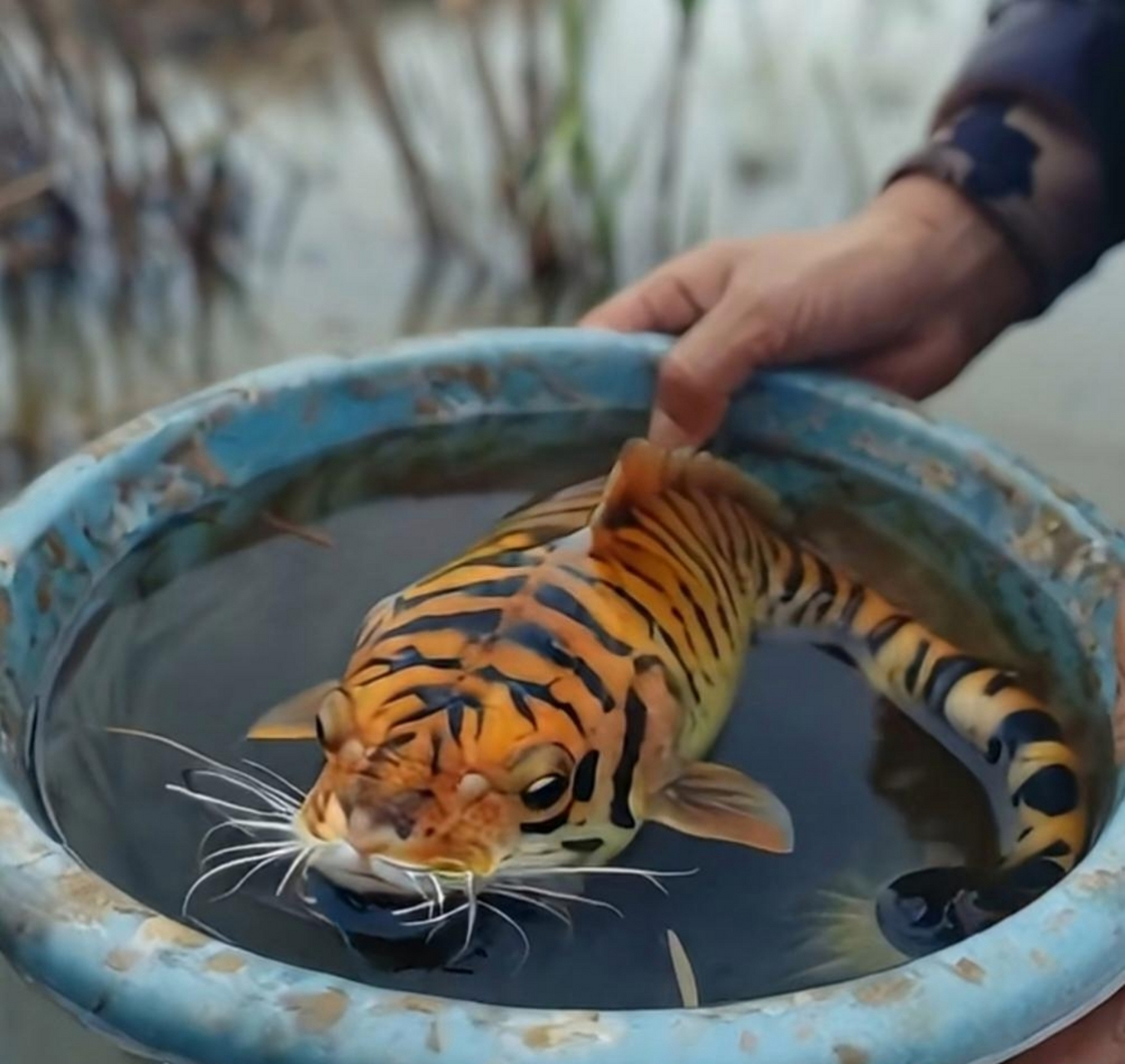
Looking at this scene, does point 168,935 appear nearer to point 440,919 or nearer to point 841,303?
point 440,919

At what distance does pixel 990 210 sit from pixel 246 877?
0.85 metres

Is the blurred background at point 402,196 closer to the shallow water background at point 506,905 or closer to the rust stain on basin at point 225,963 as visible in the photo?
the shallow water background at point 506,905

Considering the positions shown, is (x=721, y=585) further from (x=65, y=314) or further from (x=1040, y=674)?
(x=65, y=314)

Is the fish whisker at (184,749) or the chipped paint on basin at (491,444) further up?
the chipped paint on basin at (491,444)

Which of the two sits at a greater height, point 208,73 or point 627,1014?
point 627,1014

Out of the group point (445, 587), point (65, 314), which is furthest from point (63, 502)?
point (65, 314)

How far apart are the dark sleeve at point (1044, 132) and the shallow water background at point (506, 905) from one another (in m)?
0.43

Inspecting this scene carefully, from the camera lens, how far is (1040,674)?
1.05 metres

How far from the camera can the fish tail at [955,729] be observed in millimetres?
873

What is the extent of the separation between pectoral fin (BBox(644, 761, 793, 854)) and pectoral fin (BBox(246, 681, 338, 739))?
0.20m

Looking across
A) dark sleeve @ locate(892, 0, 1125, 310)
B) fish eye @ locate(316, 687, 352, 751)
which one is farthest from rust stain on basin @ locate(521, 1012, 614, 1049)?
dark sleeve @ locate(892, 0, 1125, 310)

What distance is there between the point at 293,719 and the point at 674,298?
0.54 meters

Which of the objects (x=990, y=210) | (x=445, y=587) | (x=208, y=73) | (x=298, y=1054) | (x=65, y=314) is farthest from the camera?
(x=208, y=73)

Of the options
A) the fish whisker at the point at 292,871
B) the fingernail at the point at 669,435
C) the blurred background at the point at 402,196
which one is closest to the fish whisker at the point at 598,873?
the fish whisker at the point at 292,871
